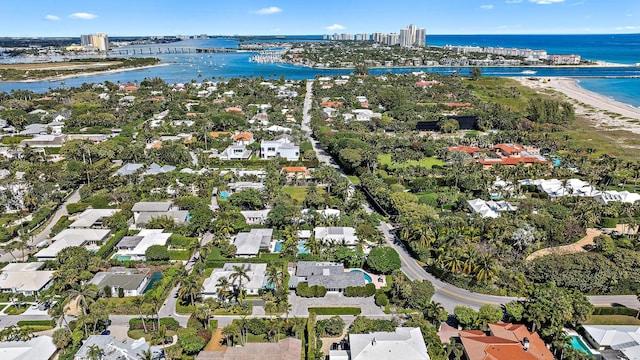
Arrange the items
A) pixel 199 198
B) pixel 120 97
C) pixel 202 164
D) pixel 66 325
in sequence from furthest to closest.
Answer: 1. pixel 120 97
2. pixel 202 164
3. pixel 199 198
4. pixel 66 325

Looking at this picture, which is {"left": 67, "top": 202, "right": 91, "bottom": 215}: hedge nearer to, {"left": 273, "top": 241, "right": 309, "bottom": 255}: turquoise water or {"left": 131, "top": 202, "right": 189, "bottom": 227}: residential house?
{"left": 131, "top": 202, "right": 189, "bottom": 227}: residential house

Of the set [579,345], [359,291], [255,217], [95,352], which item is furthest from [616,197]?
[95,352]

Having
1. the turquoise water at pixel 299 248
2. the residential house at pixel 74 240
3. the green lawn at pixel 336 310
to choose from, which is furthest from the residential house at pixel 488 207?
the residential house at pixel 74 240

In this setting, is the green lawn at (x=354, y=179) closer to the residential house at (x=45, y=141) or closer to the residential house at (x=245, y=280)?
the residential house at (x=245, y=280)

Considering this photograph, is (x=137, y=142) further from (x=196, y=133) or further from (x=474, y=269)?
(x=474, y=269)

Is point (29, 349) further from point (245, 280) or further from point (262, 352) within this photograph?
point (245, 280)

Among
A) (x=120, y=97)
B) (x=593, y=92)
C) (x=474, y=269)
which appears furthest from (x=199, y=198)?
(x=593, y=92)
